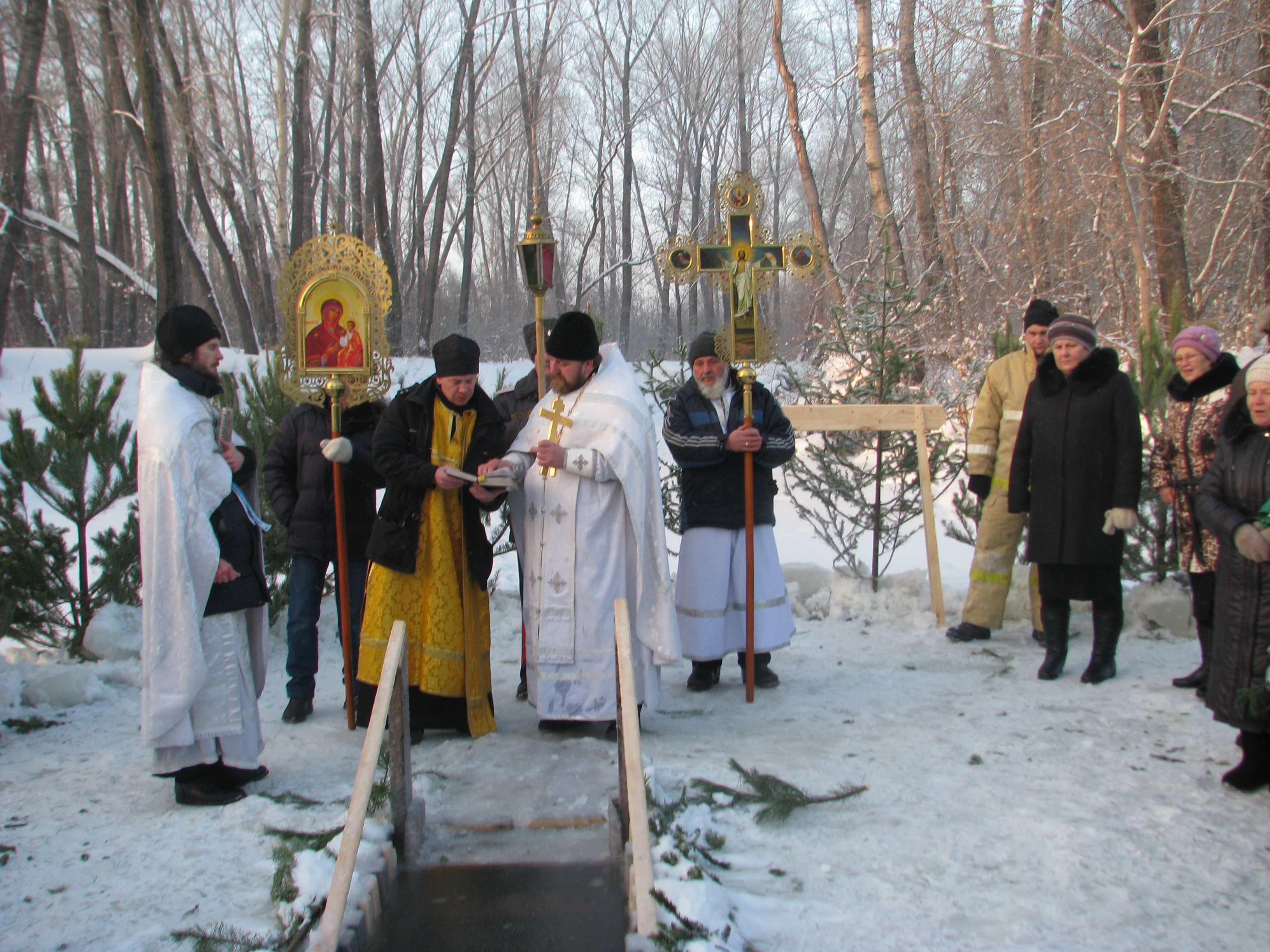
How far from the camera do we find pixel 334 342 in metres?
4.84

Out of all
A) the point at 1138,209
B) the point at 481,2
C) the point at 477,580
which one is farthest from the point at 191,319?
the point at 481,2

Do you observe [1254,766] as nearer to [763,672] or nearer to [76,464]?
[763,672]

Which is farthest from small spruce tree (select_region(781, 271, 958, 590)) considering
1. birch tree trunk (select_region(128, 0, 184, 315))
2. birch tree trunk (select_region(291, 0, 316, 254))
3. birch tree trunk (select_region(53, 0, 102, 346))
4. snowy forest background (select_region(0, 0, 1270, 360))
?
birch tree trunk (select_region(53, 0, 102, 346))

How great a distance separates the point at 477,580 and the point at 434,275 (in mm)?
18780

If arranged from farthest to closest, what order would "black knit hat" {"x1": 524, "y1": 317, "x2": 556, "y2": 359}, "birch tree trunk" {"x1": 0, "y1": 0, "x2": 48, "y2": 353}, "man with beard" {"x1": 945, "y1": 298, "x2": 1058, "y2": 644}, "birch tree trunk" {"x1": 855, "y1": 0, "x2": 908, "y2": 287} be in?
1. "birch tree trunk" {"x1": 855, "y1": 0, "x2": 908, "y2": 287}
2. "birch tree trunk" {"x1": 0, "y1": 0, "x2": 48, "y2": 353}
3. "man with beard" {"x1": 945, "y1": 298, "x2": 1058, "y2": 644}
4. "black knit hat" {"x1": 524, "y1": 317, "x2": 556, "y2": 359}

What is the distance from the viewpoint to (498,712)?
5.09 metres

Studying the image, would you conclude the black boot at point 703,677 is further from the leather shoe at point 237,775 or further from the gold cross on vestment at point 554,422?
the leather shoe at point 237,775

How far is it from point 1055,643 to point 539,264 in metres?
3.34

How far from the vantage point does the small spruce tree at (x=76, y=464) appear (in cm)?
577

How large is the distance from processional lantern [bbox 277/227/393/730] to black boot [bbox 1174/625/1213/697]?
4.05 meters

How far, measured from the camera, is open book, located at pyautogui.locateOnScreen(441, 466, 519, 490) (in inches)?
169

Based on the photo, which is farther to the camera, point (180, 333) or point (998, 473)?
point (998, 473)

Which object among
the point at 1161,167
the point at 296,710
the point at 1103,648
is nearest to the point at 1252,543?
the point at 1103,648

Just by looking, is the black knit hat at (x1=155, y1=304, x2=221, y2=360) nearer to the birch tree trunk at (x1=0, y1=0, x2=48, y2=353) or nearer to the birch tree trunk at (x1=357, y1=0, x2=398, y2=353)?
the birch tree trunk at (x1=0, y1=0, x2=48, y2=353)
